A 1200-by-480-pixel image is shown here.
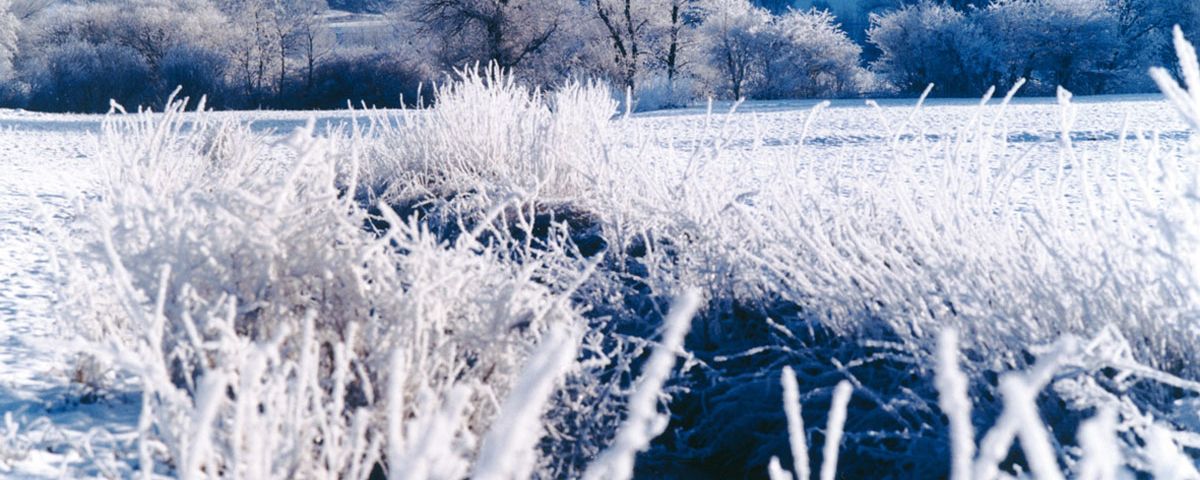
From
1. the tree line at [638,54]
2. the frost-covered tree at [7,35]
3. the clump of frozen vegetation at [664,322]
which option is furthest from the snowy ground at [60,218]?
the frost-covered tree at [7,35]

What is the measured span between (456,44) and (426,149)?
1899 centimetres

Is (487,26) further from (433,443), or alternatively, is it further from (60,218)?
(433,443)

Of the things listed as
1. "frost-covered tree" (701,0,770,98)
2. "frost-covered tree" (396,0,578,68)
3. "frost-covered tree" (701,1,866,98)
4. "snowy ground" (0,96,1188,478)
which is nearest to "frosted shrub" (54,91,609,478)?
"snowy ground" (0,96,1188,478)

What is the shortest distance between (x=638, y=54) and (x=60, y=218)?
18.8 m

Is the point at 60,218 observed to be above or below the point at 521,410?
below

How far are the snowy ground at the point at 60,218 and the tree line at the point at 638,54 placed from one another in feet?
26.4

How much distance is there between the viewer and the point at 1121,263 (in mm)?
2197

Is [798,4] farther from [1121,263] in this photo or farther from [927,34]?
[1121,263]

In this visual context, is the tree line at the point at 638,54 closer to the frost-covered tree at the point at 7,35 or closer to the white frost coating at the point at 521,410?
the frost-covered tree at the point at 7,35

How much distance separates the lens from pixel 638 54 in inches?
898

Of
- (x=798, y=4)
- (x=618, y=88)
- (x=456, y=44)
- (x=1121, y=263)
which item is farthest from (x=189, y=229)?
(x=798, y=4)

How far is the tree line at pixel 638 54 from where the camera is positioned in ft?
67.1

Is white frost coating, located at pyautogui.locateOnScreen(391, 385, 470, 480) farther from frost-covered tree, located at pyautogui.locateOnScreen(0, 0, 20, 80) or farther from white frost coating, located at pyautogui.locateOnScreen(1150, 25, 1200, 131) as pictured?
frost-covered tree, located at pyautogui.locateOnScreen(0, 0, 20, 80)

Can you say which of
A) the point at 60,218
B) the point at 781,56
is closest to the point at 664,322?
the point at 60,218
